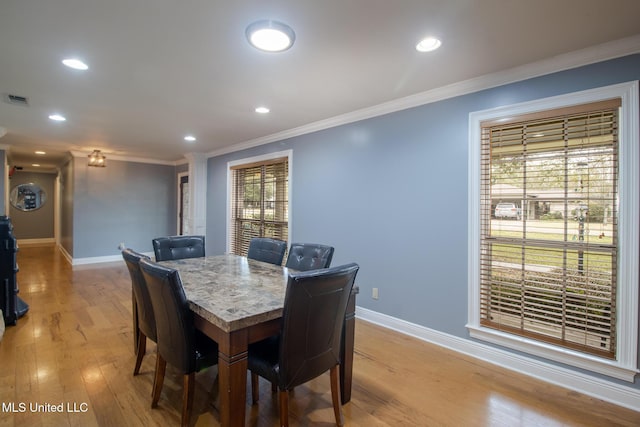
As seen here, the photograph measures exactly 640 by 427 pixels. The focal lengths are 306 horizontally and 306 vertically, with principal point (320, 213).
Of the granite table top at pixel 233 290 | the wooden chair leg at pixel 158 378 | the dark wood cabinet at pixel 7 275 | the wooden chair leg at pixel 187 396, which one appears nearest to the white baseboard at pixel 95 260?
the dark wood cabinet at pixel 7 275

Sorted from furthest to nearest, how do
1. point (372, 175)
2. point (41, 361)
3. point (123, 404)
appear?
point (372, 175) → point (41, 361) → point (123, 404)

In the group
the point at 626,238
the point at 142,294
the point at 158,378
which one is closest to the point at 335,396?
the point at 158,378

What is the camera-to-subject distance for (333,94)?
9.66ft

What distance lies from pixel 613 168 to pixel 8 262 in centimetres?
535

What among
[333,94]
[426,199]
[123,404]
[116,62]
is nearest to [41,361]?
[123,404]

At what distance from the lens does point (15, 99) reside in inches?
123

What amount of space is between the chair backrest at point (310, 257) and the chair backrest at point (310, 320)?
919 mm

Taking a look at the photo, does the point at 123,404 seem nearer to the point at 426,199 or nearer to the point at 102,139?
the point at 426,199

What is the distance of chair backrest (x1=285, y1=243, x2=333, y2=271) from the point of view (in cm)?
260

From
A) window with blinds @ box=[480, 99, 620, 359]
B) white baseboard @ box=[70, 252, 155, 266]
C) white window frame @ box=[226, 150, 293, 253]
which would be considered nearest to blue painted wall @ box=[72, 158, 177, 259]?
white baseboard @ box=[70, 252, 155, 266]

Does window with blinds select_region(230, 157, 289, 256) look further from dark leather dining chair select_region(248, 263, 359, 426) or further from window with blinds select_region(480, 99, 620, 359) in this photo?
dark leather dining chair select_region(248, 263, 359, 426)

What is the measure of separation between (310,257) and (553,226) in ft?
6.25

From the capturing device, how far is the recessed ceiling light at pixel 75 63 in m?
2.28

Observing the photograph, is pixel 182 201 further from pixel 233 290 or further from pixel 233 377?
pixel 233 377
